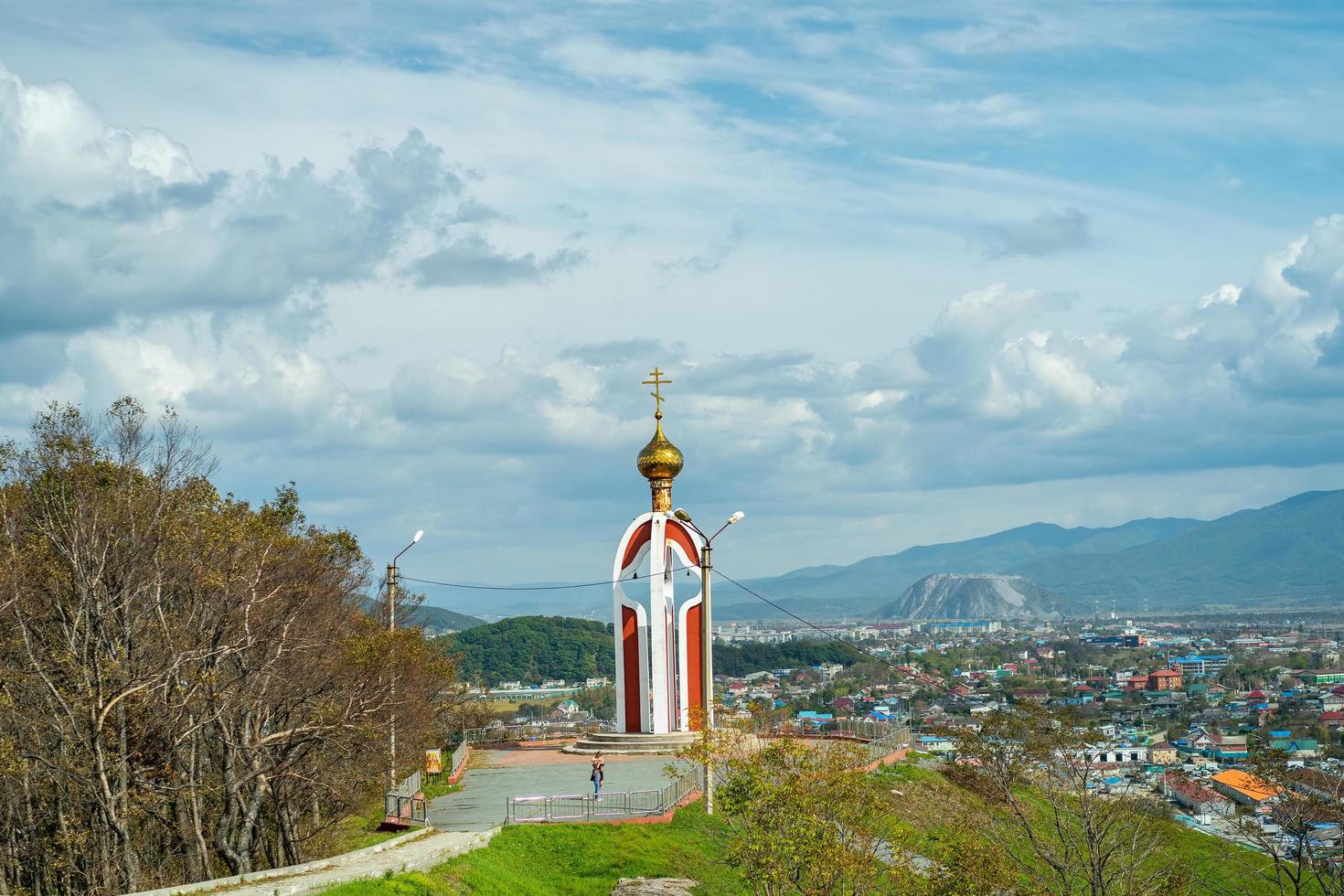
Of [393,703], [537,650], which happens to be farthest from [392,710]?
[537,650]

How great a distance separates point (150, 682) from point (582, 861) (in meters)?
6.91

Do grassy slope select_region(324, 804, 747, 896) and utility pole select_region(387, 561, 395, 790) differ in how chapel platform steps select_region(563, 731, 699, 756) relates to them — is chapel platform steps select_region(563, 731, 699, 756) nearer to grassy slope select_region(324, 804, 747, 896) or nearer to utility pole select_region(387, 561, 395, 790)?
utility pole select_region(387, 561, 395, 790)

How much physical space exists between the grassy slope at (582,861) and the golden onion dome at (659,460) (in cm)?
1220

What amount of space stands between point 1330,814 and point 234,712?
619 inches

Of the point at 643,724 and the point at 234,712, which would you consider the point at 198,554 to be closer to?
the point at 234,712

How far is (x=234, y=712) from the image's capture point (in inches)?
880

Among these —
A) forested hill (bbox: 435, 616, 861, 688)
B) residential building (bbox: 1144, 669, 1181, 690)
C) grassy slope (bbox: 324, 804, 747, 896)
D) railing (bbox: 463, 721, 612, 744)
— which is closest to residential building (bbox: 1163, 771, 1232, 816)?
grassy slope (bbox: 324, 804, 747, 896)

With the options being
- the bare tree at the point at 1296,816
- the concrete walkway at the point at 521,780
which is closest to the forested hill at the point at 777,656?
the concrete walkway at the point at 521,780

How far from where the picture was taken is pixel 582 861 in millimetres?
22719

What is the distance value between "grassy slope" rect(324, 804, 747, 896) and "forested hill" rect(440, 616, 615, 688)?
69054 mm

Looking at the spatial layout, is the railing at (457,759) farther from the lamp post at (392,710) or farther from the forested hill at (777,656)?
the forested hill at (777,656)

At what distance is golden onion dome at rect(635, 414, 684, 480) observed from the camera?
118 ft

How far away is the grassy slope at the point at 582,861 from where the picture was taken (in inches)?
809

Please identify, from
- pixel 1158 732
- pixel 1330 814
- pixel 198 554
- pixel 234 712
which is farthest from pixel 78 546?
pixel 1158 732
